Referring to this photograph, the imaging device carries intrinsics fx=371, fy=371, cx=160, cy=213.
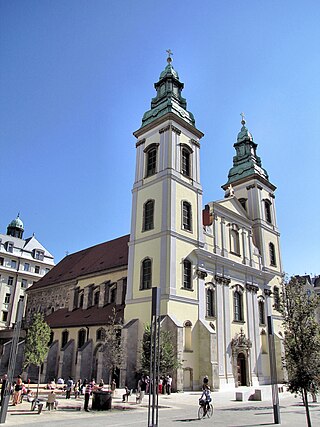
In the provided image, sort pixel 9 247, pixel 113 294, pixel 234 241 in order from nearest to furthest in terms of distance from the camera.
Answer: pixel 113 294, pixel 234 241, pixel 9 247

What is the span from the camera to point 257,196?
129 ft

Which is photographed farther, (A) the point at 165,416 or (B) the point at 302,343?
(A) the point at 165,416

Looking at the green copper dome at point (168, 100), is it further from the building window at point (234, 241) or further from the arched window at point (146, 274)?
the arched window at point (146, 274)

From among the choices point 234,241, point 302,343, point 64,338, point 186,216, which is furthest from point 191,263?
point 302,343

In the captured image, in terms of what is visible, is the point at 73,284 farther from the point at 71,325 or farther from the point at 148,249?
the point at 148,249

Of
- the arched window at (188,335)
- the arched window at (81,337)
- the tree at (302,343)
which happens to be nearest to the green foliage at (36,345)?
the arched window at (81,337)

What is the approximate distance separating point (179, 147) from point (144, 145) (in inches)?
138

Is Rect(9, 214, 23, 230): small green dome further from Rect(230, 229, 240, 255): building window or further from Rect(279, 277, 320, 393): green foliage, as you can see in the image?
Rect(279, 277, 320, 393): green foliage

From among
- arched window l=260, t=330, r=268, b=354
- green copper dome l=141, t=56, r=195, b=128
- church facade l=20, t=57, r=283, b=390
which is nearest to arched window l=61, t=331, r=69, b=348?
church facade l=20, t=57, r=283, b=390

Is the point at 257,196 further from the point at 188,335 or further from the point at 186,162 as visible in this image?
the point at 188,335

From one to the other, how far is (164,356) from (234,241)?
15.5m

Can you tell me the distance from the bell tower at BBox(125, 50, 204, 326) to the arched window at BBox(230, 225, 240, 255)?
517 cm

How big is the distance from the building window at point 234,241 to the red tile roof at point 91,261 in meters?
9.79

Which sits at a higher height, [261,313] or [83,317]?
[261,313]
